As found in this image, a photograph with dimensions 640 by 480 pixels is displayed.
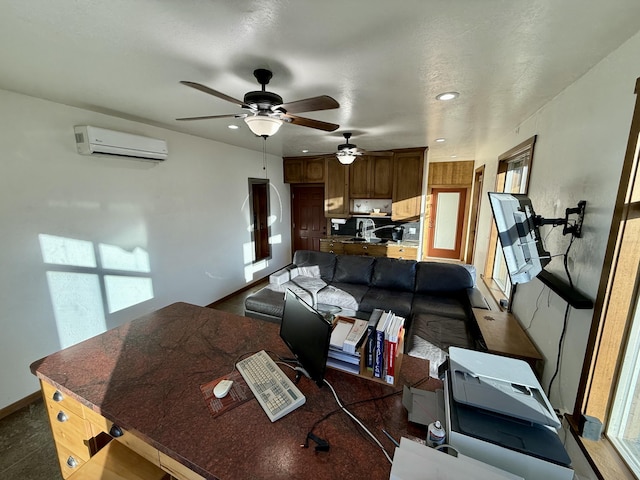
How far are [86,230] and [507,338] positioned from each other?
12.5 ft

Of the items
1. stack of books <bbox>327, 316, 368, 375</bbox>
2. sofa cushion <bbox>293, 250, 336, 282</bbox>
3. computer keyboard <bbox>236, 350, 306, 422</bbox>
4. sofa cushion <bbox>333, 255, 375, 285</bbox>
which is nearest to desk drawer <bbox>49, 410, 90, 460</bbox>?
computer keyboard <bbox>236, 350, 306, 422</bbox>

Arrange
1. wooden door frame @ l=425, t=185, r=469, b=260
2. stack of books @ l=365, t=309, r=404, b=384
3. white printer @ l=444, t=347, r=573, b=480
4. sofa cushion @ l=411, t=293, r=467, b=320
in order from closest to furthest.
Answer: white printer @ l=444, t=347, r=573, b=480 → stack of books @ l=365, t=309, r=404, b=384 → sofa cushion @ l=411, t=293, r=467, b=320 → wooden door frame @ l=425, t=185, r=469, b=260

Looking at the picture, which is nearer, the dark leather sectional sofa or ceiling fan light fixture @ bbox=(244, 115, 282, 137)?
ceiling fan light fixture @ bbox=(244, 115, 282, 137)

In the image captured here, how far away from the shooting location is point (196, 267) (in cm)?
371

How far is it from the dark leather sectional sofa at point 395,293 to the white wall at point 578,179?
67 centimetres

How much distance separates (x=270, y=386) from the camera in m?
1.17

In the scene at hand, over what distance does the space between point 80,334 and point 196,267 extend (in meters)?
1.44

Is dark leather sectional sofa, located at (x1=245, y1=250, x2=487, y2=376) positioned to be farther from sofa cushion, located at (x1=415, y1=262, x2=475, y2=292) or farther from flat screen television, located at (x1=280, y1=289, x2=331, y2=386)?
flat screen television, located at (x1=280, y1=289, x2=331, y2=386)

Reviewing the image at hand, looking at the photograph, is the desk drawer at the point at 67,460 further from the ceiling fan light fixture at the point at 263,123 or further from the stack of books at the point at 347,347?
the ceiling fan light fixture at the point at 263,123

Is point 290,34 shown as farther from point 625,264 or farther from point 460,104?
point 625,264

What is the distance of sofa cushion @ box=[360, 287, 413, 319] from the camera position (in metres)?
2.98

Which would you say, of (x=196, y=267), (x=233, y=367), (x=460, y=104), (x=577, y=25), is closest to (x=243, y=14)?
(x=577, y=25)

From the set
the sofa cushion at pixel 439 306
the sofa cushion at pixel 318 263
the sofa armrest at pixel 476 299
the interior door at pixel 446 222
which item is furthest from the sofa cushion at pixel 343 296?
the interior door at pixel 446 222

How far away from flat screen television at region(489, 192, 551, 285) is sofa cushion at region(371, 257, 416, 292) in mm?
2090
